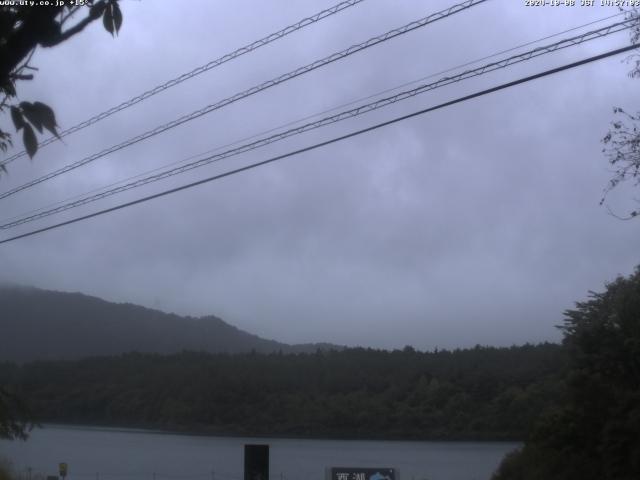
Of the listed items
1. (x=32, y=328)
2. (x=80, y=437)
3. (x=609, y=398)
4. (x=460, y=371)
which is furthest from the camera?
(x=32, y=328)

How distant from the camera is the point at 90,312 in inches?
2525

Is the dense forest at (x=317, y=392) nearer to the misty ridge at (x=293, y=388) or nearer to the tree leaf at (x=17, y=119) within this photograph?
the misty ridge at (x=293, y=388)

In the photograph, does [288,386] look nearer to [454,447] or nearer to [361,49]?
[454,447]

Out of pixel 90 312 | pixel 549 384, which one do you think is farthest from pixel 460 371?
pixel 90 312

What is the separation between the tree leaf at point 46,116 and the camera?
362cm

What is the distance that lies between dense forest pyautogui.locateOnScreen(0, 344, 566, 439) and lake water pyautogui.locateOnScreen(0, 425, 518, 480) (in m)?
0.71

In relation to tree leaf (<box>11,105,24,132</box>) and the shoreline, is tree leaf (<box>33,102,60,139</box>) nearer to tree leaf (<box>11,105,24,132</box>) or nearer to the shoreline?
tree leaf (<box>11,105,24,132</box>)

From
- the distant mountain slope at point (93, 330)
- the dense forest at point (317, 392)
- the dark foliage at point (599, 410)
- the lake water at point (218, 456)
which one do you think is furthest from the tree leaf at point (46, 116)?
the distant mountain slope at point (93, 330)

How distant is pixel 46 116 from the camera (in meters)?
3.66

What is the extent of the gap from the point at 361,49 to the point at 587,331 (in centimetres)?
1070

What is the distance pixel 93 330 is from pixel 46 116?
59431 millimetres

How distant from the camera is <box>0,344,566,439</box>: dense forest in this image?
1155 inches

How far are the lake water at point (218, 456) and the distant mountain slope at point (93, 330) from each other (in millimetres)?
4636

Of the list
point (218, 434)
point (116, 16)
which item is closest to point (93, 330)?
point (218, 434)
